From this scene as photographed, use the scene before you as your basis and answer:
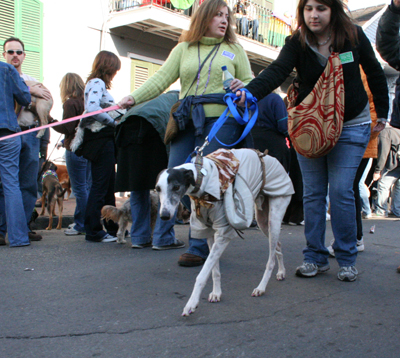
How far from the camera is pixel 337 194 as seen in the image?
3.67 meters

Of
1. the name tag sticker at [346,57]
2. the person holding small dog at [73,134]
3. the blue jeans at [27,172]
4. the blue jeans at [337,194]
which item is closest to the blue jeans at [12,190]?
the blue jeans at [27,172]

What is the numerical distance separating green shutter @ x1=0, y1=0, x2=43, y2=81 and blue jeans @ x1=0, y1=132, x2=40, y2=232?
644cm

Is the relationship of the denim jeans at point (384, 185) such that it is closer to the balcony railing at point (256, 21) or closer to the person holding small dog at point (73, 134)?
the person holding small dog at point (73, 134)

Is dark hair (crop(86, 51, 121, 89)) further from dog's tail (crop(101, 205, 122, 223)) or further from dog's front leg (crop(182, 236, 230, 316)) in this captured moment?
dog's front leg (crop(182, 236, 230, 316))

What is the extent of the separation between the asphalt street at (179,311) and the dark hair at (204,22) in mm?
2190

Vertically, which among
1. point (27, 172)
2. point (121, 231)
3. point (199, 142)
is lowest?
point (121, 231)

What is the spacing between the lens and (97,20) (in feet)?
41.5

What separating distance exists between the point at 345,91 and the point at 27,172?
384 centimetres

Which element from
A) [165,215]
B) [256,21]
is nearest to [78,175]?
[165,215]

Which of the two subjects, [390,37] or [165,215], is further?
[390,37]

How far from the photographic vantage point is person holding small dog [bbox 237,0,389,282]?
352 centimetres

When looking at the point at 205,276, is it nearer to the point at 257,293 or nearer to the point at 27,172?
the point at 257,293

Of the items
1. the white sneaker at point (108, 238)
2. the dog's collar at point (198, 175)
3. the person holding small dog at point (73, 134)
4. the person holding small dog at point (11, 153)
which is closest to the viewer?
the dog's collar at point (198, 175)

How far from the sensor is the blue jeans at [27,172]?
5.38 meters
